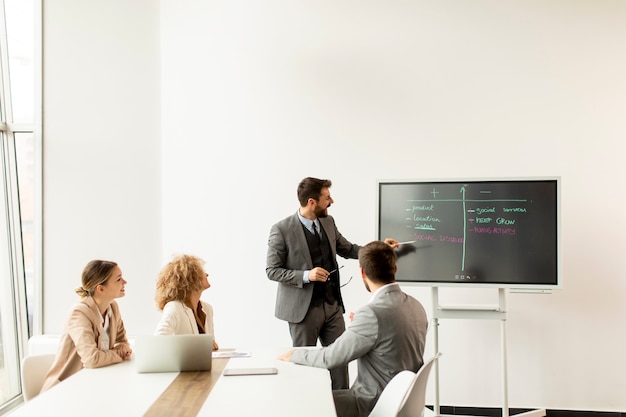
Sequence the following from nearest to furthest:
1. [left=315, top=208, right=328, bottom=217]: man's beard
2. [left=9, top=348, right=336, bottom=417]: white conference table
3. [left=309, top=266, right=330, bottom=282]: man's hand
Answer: [left=9, top=348, right=336, bottom=417]: white conference table
[left=309, top=266, right=330, bottom=282]: man's hand
[left=315, top=208, right=328, bottom=217]: man's beard

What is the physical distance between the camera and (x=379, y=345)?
3107mm

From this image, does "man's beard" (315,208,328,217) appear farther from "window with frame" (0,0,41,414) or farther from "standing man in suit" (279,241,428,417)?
"window with frame" (0,0,41,414)

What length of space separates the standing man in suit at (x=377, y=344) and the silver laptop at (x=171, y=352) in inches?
19.3

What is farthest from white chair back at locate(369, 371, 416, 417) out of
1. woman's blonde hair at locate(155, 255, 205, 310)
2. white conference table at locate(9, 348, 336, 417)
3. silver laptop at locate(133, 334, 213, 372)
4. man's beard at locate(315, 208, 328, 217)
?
man's beard at locate(315, 208, 328, 217)

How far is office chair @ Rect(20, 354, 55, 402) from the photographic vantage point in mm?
3414

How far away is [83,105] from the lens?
5312 millimetres

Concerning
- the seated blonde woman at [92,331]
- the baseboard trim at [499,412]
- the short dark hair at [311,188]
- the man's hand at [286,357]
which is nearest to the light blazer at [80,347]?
the seated blonde woman at [92,331]

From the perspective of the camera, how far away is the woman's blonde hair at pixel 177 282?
354 centimetres

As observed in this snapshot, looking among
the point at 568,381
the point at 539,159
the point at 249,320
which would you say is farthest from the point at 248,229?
the point at 568,381

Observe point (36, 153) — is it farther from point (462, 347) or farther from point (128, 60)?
point (462, 347)

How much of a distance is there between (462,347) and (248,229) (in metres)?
1.91

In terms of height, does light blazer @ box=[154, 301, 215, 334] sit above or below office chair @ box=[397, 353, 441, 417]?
above

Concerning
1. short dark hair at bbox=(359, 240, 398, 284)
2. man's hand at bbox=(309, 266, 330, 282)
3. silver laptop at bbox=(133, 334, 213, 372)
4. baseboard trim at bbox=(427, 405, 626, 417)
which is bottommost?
baseboard trim at bbox=(427, 405, 626, 417)

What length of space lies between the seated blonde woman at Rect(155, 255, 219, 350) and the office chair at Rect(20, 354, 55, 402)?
0.66 metres
